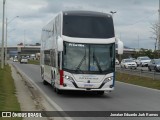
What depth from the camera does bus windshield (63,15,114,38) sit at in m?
20.9

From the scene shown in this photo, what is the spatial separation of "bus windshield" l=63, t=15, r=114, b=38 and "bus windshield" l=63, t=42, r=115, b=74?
512mm

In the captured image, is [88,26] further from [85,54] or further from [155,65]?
[155,65]

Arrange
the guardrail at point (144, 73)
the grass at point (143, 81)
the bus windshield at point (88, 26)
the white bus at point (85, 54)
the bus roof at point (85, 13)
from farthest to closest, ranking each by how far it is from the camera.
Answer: the guardrail at point (144, 73), the grass at point (143, 81), the bus roof at point (85, 13), the bus windshield at point (88, 26), the white bus at point (85, 54)

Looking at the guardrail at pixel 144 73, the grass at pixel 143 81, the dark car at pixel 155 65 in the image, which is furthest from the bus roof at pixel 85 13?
the dark car at pixel 155 65

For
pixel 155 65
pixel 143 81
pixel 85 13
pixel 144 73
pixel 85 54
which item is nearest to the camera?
pixel 85 54

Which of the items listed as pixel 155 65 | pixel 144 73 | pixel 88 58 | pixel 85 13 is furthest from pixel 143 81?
pixel 155 65

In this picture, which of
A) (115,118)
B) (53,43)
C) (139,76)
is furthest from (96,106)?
(139,76)

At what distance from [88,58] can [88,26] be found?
1.57 m

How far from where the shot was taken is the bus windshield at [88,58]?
67.6 feet

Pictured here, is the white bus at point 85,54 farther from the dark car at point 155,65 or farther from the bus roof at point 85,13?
the dark car at point 155,65

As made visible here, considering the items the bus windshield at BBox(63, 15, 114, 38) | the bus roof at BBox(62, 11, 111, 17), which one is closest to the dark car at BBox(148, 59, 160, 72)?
the bus roof at BBox(62, 11, 111, 17)

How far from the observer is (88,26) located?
69.3 feet

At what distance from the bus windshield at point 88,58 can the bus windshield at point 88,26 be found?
0.51m

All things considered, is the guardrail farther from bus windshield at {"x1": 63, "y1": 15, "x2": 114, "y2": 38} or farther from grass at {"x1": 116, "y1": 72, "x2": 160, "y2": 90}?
bus windshield at {"x1": 63, "y1": 15, "x2": 114, "y2": 38}
